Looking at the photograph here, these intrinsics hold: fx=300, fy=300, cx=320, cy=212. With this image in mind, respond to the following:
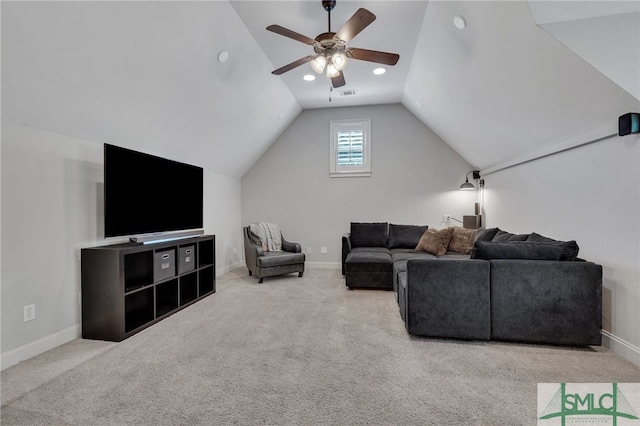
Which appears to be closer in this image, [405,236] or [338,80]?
[338,80]

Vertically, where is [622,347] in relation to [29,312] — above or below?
below

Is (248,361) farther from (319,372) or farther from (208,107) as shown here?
(208,107)

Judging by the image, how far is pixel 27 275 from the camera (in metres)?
2.34

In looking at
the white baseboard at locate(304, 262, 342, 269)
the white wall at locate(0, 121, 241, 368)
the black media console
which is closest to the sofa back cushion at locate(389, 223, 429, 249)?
the white baseboard at locate(304, 262, 342, 269)

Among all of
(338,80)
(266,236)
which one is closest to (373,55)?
(338,80)

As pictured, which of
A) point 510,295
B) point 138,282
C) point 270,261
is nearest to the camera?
point 510,295

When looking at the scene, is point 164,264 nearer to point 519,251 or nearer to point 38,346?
point 38,346

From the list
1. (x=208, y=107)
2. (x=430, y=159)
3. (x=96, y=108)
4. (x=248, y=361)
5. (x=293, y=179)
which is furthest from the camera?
(x=293, y=179)

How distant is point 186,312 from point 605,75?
4263 mm

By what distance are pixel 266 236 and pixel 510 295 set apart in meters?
3.67

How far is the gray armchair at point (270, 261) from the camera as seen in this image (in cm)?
466

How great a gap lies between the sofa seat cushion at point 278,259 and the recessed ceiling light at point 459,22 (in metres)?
3.65

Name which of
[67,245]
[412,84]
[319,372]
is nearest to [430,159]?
[412,84]
